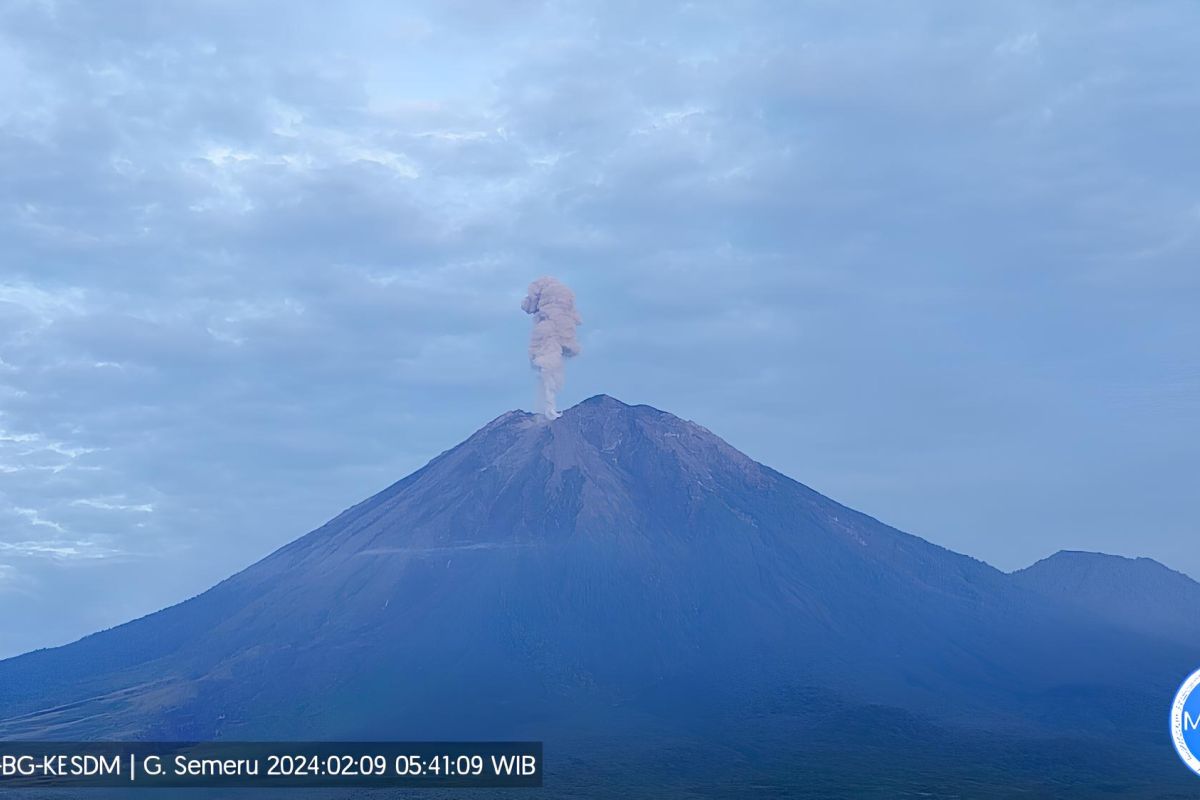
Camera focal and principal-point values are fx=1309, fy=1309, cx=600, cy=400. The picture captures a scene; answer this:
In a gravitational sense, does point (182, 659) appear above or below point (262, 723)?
above

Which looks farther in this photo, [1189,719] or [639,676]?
[639,676]

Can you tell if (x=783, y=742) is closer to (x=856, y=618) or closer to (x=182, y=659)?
(x=856, y=618)

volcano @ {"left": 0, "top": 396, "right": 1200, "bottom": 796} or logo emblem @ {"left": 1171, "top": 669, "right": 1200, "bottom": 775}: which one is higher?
volcano @ {"left": 0, "top": 396, "right": 1200, "bottom": 796}

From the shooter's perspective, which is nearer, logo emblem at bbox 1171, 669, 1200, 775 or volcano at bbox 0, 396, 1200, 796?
logo emblem at bbox 1171, 669, 1200, 775

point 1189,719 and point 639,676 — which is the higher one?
point 639,676

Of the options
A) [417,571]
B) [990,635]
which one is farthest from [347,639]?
[990,635]
